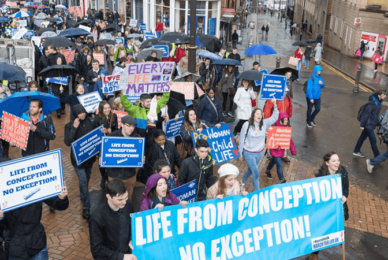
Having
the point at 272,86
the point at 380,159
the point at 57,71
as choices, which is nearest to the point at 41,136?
the point at 57,71

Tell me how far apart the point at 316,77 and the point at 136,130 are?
781cm

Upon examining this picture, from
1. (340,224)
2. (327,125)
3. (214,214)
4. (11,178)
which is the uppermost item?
(11,178)

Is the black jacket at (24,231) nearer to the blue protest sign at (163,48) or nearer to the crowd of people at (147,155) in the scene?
the crowd of people at (147,155)

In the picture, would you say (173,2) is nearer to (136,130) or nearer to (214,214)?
(136,130)

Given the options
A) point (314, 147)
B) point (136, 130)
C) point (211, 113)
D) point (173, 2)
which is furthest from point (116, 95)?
point (173, 2)

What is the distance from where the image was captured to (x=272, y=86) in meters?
9.69

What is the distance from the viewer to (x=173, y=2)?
28953 millimetres

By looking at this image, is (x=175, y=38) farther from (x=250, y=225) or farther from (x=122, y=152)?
(x=250, y=225)

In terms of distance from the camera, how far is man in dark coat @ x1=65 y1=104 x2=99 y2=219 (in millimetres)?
7082

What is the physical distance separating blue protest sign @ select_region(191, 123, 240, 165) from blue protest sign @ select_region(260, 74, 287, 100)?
1.82 metres

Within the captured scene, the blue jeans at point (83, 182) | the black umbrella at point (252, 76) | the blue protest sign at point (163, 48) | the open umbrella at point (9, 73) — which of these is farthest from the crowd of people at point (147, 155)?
the blue protest sign at point (163, 48)

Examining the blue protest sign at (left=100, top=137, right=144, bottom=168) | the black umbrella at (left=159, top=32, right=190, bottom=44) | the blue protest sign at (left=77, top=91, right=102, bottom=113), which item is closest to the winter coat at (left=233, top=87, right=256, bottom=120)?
the blue protest sign at (left=77, top=91, right=102, bottom=113)

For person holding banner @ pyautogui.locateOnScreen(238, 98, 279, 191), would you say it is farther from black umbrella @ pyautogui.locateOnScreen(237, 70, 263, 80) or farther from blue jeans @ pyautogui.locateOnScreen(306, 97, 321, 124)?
blue jeans @ pyautogui.locateOnScreen(306, 97, 321, 124)

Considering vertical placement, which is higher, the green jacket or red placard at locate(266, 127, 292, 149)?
the green jacket
